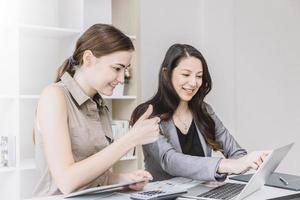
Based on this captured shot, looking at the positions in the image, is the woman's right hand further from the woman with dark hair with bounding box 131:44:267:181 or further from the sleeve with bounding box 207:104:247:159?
the sleeve with bounding box 207:104:247:159

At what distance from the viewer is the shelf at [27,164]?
8.44 ft

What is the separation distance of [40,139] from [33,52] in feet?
4.56

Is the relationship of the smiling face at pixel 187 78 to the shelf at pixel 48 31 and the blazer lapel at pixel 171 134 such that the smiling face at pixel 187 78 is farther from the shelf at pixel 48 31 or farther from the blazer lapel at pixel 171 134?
the shelf at pixel 48 31

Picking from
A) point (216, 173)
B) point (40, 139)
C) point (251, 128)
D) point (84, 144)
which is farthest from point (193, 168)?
point (251, 128)

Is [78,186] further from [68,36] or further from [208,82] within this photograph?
[68,36]

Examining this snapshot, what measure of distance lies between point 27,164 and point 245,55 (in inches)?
76.0

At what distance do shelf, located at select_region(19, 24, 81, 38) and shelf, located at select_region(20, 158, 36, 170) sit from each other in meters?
0.81

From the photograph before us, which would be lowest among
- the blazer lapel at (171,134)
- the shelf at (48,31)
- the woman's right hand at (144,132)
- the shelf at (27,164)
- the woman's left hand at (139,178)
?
the shelf at (27,164)

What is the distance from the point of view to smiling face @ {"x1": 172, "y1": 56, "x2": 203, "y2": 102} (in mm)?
2436

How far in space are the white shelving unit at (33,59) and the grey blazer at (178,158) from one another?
73 centimetres

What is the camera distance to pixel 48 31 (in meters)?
2.76

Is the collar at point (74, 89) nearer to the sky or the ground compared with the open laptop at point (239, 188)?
nearer to the sky

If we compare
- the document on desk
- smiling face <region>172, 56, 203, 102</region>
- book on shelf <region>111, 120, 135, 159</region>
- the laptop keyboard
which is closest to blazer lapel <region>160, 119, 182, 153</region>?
smiling face <region>172, 56, 203, 102</region>

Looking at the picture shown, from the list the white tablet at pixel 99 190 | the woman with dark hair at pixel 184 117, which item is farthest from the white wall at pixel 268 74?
the white tablet at pixel 99 190
